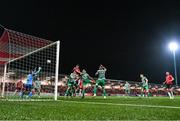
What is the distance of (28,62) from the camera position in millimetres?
15219

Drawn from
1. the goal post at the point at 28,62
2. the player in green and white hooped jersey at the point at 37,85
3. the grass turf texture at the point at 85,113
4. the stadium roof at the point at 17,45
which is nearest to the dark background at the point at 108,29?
the goal post at the point at 28,62

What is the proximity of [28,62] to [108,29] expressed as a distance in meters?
20.6

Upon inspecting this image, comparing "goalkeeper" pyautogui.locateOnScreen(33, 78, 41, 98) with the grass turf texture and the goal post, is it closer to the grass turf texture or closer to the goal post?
the goal post

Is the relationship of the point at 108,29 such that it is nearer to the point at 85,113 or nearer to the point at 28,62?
the point at 28,62

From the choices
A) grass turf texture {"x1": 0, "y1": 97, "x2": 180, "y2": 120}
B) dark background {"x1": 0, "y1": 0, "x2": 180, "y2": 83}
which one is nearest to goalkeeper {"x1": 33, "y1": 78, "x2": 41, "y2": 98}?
grass turf texture {"x1": 0, "y1": 97, "x2": 180, "y2": 120}

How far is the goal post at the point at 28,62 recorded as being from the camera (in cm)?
1269

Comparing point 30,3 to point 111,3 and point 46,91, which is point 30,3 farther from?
point 46,91

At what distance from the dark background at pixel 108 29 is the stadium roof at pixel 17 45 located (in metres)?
13.0

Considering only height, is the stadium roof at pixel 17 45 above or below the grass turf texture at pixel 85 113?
above

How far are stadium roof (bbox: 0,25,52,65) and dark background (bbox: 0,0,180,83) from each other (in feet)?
42.8

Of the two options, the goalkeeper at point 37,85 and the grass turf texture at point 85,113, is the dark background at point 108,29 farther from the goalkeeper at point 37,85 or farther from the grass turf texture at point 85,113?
the grass turf texture at point 85,113

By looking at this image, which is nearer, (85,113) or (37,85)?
(85,113)

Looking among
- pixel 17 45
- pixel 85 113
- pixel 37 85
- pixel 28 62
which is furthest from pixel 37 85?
pixel 85 113

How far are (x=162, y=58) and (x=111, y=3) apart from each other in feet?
52.0
